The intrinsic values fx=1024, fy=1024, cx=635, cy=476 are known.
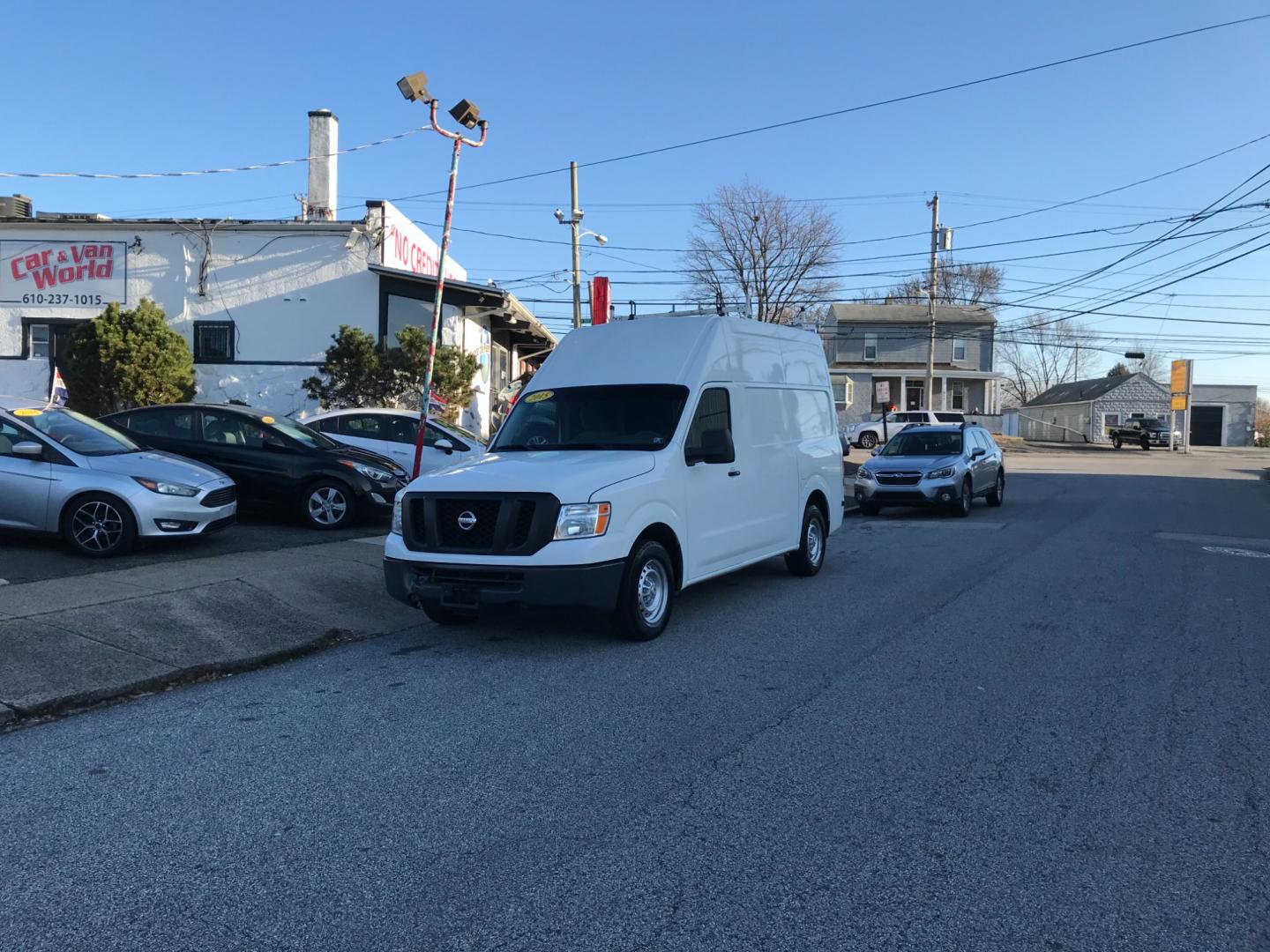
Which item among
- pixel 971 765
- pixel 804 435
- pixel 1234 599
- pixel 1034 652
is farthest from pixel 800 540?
pixel 971 765

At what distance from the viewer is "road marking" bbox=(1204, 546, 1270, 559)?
12.5 m

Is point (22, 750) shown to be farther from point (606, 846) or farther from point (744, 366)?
point (744, 366)

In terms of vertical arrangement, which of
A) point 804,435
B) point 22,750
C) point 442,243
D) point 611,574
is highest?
point 442,243

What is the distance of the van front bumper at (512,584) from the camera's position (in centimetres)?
698

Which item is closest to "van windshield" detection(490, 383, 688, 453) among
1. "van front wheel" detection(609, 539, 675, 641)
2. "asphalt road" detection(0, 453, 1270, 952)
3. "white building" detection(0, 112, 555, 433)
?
"van front wheel" detection(609, 539, 675, 641)

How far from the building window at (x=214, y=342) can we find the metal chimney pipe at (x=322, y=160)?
3.85m

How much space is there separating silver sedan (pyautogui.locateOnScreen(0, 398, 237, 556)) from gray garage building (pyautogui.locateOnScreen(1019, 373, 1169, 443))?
64.7m

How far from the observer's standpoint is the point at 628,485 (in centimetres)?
730

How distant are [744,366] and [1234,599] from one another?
5043 mm

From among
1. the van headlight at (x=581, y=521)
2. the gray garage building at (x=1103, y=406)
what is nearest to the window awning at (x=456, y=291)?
the van headlight at (x=581, y=521)

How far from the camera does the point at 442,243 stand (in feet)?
45.3

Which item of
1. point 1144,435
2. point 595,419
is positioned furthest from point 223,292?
point 1144,435

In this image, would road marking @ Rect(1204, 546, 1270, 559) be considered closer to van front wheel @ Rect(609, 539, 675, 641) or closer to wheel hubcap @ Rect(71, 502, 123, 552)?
van front wheel @ Rect(609, 539, 675, 641)

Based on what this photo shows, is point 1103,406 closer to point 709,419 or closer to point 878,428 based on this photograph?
point 878,428
